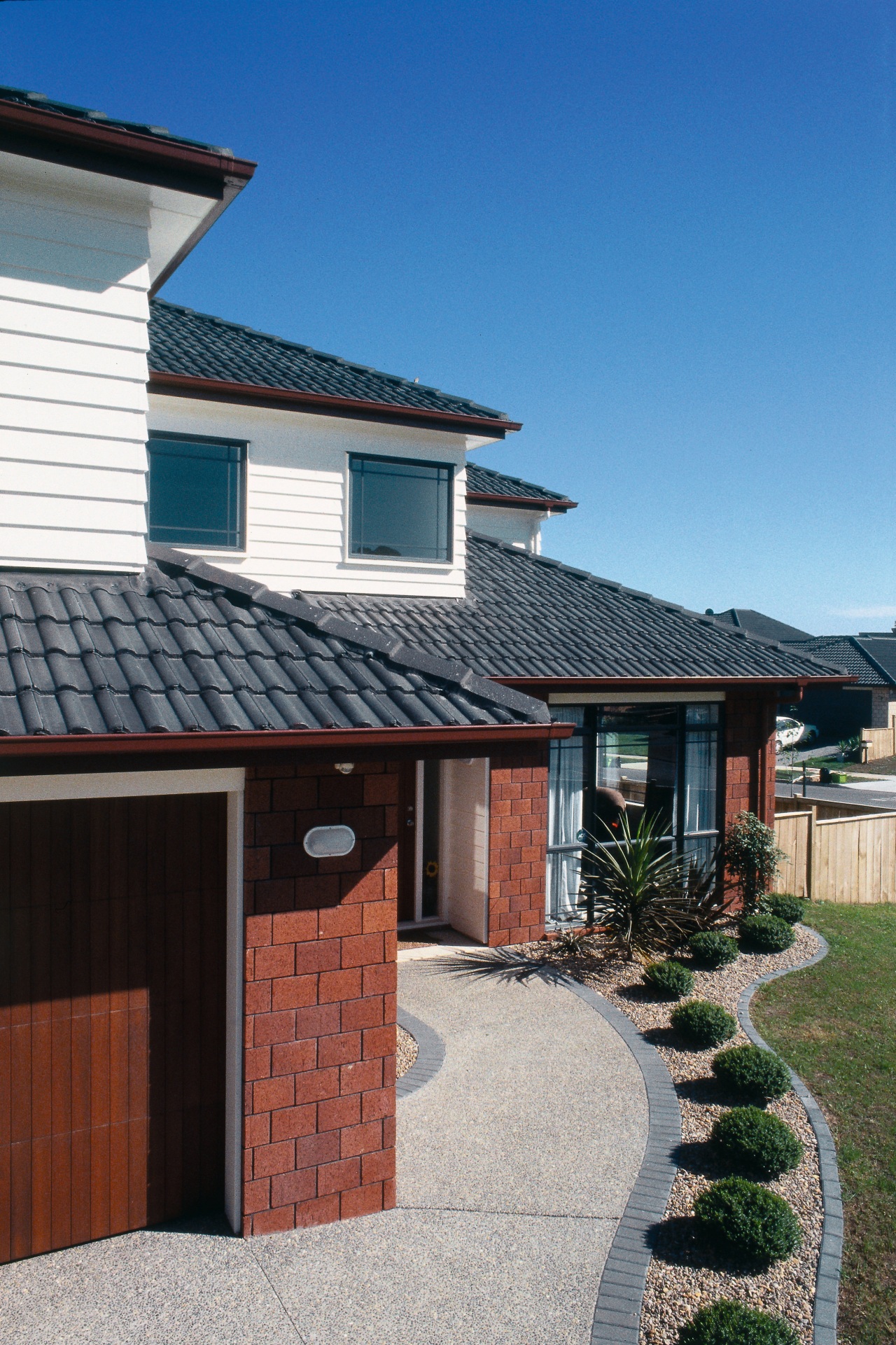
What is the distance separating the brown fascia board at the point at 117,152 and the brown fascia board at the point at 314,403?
435 centimetres

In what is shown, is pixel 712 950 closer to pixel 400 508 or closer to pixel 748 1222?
pixel 748 1222

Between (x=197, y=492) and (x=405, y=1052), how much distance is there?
6639 mm

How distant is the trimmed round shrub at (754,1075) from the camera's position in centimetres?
678

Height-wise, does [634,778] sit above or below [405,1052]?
above

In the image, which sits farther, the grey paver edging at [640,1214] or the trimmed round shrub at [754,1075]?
the trimmed round shrub at [754,1075]

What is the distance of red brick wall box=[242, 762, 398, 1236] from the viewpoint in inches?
192

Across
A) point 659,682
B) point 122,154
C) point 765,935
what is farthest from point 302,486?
point 765,935

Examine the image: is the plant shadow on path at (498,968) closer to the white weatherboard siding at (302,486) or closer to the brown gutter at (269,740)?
the white weatherboard siding at (302,486)

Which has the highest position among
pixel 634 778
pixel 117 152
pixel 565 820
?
pixel 117 152

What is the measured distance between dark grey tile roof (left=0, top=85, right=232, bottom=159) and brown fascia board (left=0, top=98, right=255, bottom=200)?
0.07ft

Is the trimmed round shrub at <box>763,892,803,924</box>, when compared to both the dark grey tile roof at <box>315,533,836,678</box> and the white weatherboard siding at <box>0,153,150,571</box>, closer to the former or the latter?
the dark grey tile roof at <box>315,533,836,678</box>

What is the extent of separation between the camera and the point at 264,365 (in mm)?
11711

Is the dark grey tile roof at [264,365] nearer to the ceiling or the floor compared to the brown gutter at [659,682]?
nearer to the ceiling

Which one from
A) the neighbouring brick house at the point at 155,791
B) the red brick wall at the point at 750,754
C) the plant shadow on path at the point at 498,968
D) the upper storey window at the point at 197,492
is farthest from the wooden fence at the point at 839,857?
the neighbouring brick house at the point at 155,791
